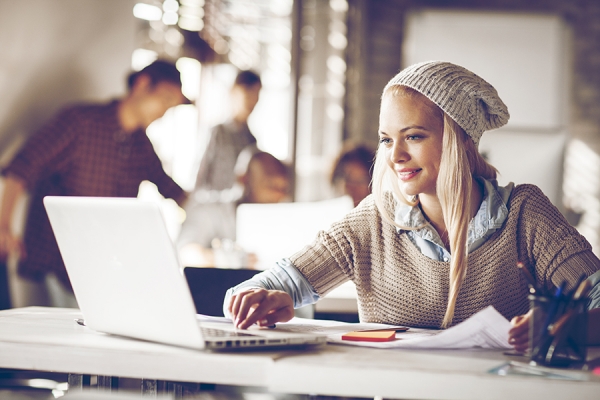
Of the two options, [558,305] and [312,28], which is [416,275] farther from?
[312,28]

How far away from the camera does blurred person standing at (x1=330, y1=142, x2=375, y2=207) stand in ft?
12.3

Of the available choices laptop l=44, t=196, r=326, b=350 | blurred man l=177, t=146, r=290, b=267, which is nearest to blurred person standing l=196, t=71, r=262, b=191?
blurred man l=177, t=146, r=290, b=267

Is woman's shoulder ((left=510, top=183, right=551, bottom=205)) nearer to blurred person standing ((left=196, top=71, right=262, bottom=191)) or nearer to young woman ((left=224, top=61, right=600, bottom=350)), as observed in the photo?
young woman ((left=224, top=61, right=600, bottom=350))

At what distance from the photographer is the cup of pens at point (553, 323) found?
3.31 ft

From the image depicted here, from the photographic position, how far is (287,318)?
1.34 m

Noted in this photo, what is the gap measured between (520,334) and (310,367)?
349 mm

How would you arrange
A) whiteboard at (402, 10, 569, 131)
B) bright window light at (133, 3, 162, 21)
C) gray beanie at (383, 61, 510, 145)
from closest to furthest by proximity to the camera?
1. gray beanie at (383, 61, 510, 145)
2. bright window light at (133, 3, 162, 21)
3. whiteboard at (402, 10, 569, 131)

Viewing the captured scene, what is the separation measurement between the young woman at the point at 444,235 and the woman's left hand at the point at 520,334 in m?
0.32

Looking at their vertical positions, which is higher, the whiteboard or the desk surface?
the whiteboard

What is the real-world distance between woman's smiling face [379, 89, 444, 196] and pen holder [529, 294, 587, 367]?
50 cm

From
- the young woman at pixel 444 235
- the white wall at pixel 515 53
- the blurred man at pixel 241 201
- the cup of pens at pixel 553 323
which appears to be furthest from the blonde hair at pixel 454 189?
the white wall at pixel 515 53

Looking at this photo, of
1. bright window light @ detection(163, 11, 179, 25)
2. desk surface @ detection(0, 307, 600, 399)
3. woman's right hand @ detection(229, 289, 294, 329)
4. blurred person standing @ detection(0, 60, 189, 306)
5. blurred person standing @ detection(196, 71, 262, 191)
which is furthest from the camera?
bright window light @ detection(163, 11, 179, 25)

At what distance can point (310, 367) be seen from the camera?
3.13 feet

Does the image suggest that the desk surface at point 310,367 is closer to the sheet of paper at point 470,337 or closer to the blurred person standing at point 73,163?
the sheet of paper at point 470,337
